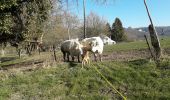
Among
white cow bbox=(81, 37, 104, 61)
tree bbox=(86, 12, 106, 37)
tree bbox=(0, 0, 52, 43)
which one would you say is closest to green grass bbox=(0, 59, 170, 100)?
white cow bbox=(81, 37, 104, 61)

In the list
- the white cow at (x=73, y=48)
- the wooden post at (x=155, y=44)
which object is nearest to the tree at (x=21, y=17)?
the white cow at (x=73, y=48)

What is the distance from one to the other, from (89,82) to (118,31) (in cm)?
11108

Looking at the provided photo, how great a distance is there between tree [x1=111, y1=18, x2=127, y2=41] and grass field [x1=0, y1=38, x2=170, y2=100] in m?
104

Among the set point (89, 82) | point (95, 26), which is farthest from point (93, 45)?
point (95, 26)

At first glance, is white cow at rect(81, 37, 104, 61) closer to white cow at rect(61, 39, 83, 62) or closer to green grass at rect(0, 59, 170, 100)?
white cow at rect(61, 39, 83, 62)

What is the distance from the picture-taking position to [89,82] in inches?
619

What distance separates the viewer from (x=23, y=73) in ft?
57.9

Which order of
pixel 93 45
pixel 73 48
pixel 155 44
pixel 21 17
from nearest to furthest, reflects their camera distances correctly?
pixel 155 44 → pixel 93 45 → pixel 73 48 → pixel 21 17

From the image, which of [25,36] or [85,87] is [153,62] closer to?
[85,87]

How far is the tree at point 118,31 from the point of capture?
122137 mm

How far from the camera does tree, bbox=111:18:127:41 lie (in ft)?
401

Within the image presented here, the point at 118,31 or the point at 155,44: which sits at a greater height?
the point at 118,31

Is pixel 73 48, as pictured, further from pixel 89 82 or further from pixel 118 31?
pixel 118 31

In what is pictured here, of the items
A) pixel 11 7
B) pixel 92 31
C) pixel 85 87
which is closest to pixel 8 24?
pixel 11 7
